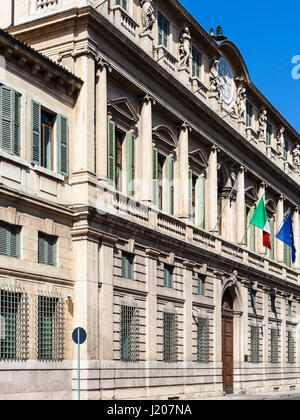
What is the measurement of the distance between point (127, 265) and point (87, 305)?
3.93 metres

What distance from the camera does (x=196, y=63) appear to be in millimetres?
38625

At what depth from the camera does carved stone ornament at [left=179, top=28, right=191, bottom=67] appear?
36.3m

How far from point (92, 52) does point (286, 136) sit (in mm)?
30443

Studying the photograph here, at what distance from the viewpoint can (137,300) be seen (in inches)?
1180

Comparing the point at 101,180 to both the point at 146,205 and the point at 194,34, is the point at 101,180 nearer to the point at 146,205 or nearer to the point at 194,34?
the point at 146,205

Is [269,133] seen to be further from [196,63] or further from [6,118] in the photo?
[6,118]

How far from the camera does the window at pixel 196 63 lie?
1503 inches

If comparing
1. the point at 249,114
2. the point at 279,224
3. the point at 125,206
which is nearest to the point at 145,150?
the point at 125,206

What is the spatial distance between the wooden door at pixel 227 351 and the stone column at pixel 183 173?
7654 millimetres

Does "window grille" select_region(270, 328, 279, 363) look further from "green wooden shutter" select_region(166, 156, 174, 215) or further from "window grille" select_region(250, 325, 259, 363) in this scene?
"green wooden shutter" select_region(166, 156, 174, 215)

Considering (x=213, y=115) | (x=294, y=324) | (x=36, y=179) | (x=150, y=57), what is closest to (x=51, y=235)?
(x=36, y=179)

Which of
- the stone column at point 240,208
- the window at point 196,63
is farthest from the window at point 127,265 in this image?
the stone column at point 240,208

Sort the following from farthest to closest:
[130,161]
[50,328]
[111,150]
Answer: [130,161] → [111,150] → [50,328]

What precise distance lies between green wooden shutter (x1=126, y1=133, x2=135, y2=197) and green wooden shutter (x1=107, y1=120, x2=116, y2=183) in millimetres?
1188
